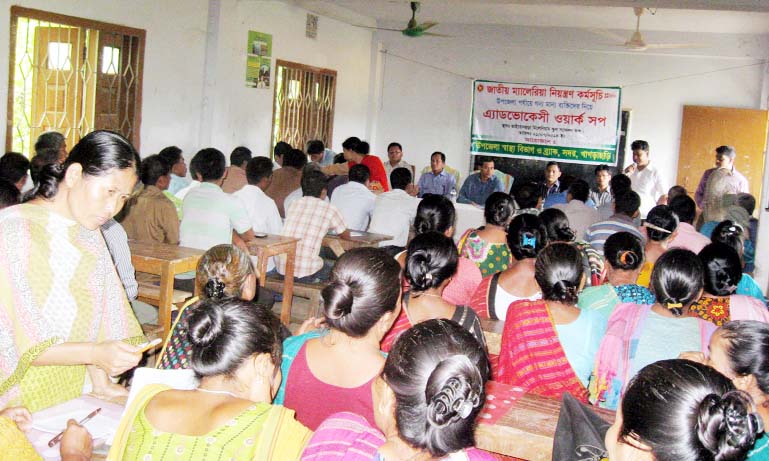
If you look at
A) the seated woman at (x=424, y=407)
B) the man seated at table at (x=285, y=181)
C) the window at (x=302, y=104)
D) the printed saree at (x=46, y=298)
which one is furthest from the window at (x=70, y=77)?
the seated woman at (x=424, y=407)

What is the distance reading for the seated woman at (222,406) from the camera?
1.54 metres

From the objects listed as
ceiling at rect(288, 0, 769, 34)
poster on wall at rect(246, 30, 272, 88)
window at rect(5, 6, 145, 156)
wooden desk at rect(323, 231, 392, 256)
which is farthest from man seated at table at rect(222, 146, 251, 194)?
ceiling at rect(288, 0, 769, 34)

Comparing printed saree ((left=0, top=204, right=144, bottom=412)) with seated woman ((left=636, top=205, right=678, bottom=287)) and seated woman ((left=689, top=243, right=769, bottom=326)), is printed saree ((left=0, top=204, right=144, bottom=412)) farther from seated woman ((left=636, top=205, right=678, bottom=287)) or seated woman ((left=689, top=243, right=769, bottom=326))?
seated woman ((left=636, top=205, right=678, bottom=287))

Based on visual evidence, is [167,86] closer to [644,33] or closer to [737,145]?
[644,33]

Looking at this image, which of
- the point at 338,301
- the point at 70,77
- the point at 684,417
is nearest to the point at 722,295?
the point at 338,301

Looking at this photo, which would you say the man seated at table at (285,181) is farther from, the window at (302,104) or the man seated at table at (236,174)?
the window at (302,104)

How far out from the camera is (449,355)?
146 cm

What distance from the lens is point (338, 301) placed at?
6.54 ft

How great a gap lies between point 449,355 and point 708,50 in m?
9.71

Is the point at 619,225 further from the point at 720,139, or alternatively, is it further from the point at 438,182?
the point at 720,139

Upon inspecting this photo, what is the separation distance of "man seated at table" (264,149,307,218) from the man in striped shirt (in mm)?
2734

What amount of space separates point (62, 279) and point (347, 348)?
2.50 ft

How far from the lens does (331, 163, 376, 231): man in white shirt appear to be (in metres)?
6.55

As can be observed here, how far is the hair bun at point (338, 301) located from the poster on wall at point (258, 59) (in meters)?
6.75
